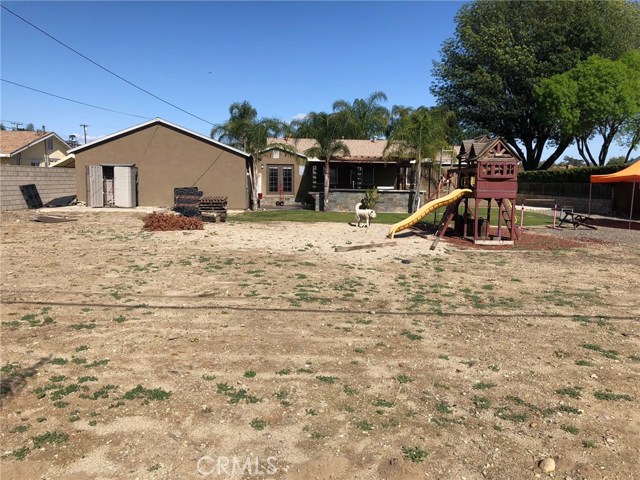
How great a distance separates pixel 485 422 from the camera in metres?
4.16

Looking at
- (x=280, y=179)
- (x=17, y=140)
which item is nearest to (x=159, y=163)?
(x=280, y=179)

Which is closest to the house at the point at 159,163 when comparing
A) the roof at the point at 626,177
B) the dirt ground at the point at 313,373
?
the dirt ground at the point at 313,373

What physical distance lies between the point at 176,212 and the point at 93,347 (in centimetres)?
1804

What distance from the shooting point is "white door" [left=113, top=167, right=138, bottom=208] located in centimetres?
2662

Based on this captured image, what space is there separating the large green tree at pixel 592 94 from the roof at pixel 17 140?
41.1 meters

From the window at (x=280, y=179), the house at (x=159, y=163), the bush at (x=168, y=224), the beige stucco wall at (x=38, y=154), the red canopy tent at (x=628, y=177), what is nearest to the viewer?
the bush at (x=168, y=224)

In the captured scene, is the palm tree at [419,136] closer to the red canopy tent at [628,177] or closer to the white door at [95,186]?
the red canopy tent at [628,177]

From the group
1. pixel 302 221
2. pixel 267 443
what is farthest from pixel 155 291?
pixel 302 221

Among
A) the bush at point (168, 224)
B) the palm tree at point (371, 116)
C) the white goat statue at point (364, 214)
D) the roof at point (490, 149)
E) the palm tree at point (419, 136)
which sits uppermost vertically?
the palm tree at point (371, 116)

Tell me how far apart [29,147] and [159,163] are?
15.7 m

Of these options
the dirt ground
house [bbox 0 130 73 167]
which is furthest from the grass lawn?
house [bbox 0 130 73 167]

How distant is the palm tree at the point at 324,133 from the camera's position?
85.3 feet

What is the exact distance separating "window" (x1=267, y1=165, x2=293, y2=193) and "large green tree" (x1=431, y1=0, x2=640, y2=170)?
75.0 feet

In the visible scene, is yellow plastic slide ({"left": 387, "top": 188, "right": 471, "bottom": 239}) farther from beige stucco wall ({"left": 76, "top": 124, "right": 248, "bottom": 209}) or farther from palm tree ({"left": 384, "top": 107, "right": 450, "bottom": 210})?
beige stucco wall ({"left": 76, "top": 124, "right": 248, "bottom": 209})
